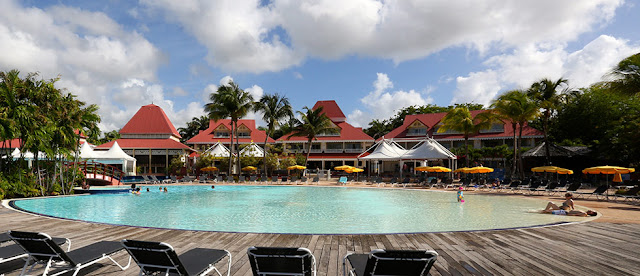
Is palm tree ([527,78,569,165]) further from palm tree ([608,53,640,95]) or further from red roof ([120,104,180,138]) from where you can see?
red roof ([120,104,180,138])

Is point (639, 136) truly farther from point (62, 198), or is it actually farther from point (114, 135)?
point (114, 135)

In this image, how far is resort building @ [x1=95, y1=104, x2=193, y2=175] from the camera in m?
42.3

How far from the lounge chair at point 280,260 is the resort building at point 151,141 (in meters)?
40.2

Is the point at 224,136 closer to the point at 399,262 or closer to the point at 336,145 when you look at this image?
the point at 336,145

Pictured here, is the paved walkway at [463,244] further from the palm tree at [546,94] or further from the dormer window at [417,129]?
the dormer window at [417,129]

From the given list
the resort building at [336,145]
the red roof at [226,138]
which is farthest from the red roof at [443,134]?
the red roof at [226,138]

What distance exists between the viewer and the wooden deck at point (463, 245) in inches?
210

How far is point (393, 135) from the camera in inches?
1816

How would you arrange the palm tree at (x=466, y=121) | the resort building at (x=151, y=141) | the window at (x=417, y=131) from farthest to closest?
the window at (x=417, y=131), the resort building at (x=151, y=141), the palm tree at (x=466, y=121)

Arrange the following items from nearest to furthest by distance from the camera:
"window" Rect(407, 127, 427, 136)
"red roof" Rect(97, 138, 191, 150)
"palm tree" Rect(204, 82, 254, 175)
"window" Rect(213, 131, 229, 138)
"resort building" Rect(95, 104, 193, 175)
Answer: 1. "palm tree" Rect(204, 82, 254, 175)
2. "red roof" Rect(97, 138, 191, 150)
3. "resort building" Rect(95, 104, 193, 175)
4. "window" Rect(407, 127, 427, 136)
5. "window" Rect(213, 131, 229, 138)

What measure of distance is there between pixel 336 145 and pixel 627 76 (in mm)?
33014

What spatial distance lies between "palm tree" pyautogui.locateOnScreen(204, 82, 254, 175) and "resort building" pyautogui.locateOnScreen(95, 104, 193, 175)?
888cm

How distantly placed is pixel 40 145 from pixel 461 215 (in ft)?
59.8

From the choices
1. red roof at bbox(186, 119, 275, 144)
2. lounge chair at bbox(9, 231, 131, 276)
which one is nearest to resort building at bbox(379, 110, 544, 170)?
red roof at bbox(186, 119, 275, 144)
